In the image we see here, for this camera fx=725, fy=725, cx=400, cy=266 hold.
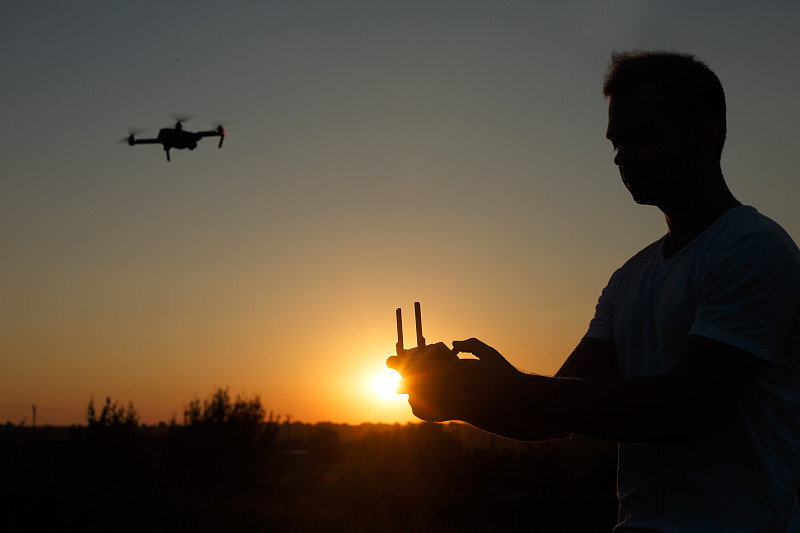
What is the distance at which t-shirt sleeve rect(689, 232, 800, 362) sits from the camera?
183 cm

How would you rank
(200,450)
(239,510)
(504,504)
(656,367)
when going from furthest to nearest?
(200,450) < (504,504) < (239,510) < (656,367)

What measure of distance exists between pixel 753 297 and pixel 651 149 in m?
0.61

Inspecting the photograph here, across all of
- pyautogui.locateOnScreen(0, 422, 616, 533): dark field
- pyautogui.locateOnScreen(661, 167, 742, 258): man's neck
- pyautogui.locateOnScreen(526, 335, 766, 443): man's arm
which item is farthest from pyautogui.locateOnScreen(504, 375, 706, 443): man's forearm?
pyautogui.locateOnScreen(0, 422, 616, 533): dark field

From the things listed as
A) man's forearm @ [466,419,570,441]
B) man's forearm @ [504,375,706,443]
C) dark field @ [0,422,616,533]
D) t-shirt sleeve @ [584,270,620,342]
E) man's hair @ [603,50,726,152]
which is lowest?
dark field @ [0,422,616,533]

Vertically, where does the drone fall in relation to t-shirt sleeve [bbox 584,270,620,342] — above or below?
above

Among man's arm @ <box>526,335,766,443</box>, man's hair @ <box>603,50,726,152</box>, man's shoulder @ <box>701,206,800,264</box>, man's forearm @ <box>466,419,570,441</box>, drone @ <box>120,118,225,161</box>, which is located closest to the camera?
man's arm @ <box>526,335,766,443</box>

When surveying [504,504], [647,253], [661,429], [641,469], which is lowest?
[504,504]

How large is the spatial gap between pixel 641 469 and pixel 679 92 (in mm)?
1162

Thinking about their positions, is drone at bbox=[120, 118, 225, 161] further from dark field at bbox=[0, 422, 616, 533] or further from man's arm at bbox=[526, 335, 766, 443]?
man's arm at bbox=[526, 335, 766, 443]

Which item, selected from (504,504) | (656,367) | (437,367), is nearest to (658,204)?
(656,367)

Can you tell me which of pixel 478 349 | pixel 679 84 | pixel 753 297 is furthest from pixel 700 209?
pixel 478 349

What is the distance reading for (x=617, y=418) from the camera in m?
1.83

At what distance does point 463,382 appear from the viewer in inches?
76.2

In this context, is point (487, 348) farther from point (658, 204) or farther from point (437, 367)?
point (658, 204)
